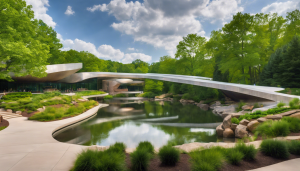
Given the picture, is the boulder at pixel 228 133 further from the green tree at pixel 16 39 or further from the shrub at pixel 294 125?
the green tree at pixel 16 39

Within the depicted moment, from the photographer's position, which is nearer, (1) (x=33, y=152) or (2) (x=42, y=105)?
(1) (x=33, y=152)

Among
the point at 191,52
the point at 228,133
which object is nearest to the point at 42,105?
the point at 228,133

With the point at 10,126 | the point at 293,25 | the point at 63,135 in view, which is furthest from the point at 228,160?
the point at 293,25

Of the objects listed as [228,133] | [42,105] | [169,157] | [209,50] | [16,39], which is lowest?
[228,133]

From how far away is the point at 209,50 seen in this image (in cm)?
3191

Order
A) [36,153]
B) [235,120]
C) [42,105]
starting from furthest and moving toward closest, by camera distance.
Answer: [42,105], [235,120], [36,153]

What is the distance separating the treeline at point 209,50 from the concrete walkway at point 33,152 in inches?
207

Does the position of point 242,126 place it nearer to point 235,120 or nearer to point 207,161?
point 235,120

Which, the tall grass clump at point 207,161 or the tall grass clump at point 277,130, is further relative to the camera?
the tall grass clump at point 277,130

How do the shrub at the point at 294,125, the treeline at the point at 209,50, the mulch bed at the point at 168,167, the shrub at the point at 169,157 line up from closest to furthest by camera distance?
the mulch bed at the point at 168,167 < the shrub at the point at 169,157 < the shrub at the point at 294,125 < the treeline at the point at 209,50

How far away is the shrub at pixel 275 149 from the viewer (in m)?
4.62

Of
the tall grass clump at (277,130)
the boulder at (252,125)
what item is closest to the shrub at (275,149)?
the tall grass clump at (277,130)

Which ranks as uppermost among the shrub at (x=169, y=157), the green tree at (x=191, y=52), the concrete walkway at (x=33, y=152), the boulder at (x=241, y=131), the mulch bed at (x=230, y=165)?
the green tree at (x=191, y=52)

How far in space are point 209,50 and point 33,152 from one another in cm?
3196
